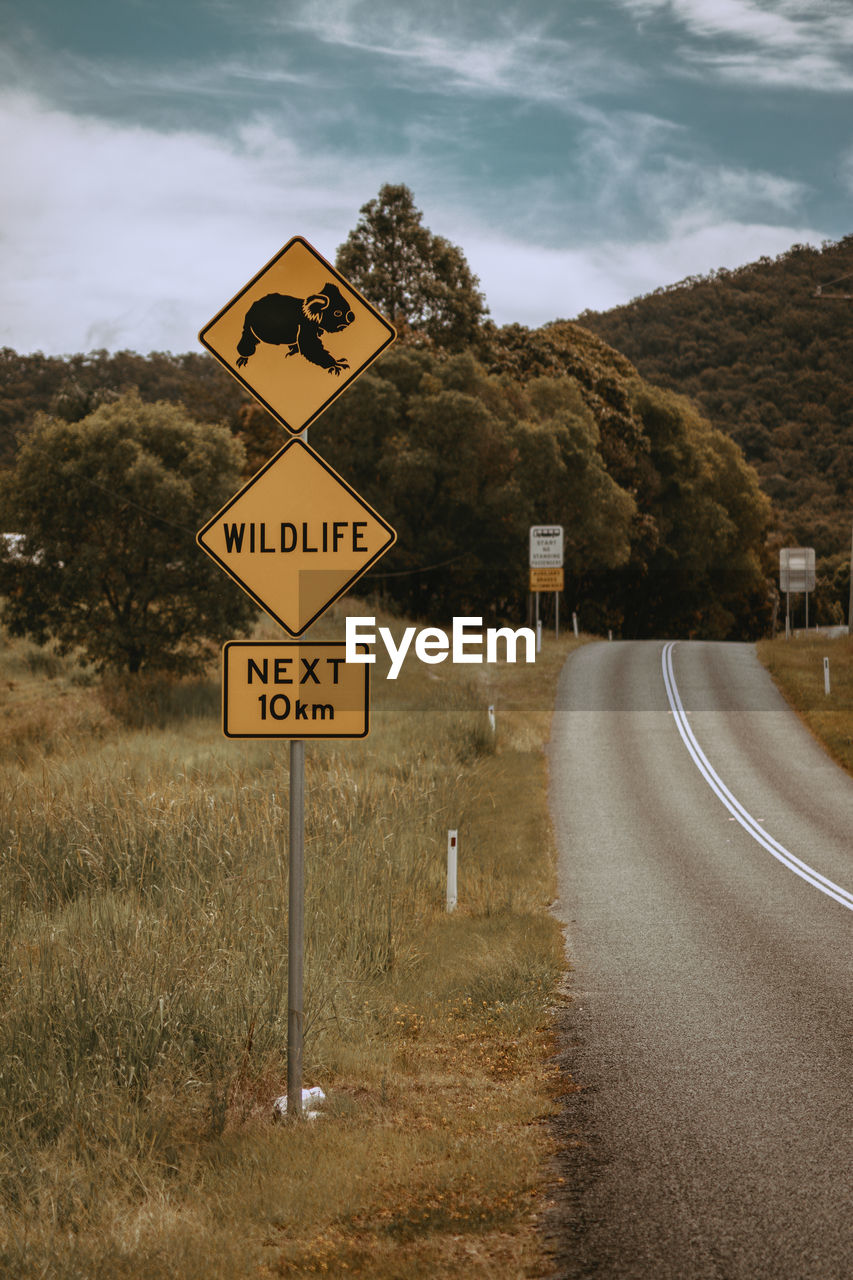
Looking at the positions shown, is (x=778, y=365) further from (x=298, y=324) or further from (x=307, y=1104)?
(x=307, y=1104)

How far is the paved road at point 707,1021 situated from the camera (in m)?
4.68

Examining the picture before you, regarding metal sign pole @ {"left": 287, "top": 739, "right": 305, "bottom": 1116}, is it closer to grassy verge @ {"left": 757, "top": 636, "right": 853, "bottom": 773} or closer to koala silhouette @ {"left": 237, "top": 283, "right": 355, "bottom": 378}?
koala silhouette @ {"left": 237, "top": 283, "right": 355, "bottom": 378}

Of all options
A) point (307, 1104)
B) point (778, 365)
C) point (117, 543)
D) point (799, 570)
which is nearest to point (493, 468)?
point (799, 570)

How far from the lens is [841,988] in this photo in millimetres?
8984

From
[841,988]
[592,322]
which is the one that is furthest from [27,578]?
[592,322]

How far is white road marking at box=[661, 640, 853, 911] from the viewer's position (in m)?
13.3

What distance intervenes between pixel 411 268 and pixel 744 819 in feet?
143

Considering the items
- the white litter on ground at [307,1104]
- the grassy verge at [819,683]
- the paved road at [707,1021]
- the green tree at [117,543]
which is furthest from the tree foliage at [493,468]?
the white litter on ground at [307,1104]

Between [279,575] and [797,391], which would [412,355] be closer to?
[279,575]

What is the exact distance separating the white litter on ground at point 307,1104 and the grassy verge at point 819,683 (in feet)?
62.0

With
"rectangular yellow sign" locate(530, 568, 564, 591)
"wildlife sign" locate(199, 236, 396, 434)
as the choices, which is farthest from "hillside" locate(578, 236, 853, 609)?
"wildlife sign" locate(199, 236, 396, 434)

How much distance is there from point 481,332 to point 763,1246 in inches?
2114

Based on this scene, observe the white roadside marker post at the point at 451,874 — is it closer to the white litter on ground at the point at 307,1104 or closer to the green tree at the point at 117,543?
the white litter on ground at the point at 307,1104

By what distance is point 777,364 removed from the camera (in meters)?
89.0
